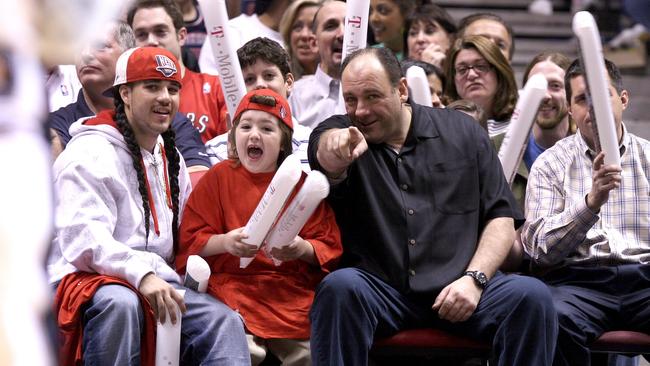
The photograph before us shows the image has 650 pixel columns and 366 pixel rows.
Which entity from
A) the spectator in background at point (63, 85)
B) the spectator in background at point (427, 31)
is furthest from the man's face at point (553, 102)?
the spectator in background at point (63, 85)

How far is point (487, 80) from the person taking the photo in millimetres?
4859

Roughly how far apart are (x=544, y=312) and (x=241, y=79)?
1607 millimetres

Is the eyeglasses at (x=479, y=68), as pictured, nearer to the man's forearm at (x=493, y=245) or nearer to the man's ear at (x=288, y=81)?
the man's ear at (x=288, y=81)

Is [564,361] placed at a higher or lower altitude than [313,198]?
lower

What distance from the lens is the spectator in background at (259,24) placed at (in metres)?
5.55

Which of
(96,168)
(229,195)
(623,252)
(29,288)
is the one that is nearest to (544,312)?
(623,252)

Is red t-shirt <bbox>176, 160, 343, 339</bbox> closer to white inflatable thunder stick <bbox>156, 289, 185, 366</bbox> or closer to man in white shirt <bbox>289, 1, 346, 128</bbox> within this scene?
white inflatable thunder stick <bbox>156, 289, 185, 366</bbox>

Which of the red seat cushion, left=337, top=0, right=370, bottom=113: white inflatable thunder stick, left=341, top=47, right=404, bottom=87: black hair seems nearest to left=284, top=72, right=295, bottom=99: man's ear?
left=337, top=0, right=370, bottom=113: white inflatable thunder stick

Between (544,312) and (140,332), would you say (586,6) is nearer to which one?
(544,312)

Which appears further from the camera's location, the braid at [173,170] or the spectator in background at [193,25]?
the spectator in background at [193,25]

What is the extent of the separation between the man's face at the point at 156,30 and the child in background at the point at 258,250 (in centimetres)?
127

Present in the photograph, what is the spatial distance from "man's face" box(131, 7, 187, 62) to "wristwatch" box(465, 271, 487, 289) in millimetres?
1981

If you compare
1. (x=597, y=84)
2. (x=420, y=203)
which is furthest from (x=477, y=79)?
(x=597, y=84)

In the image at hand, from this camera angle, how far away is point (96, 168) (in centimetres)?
350
